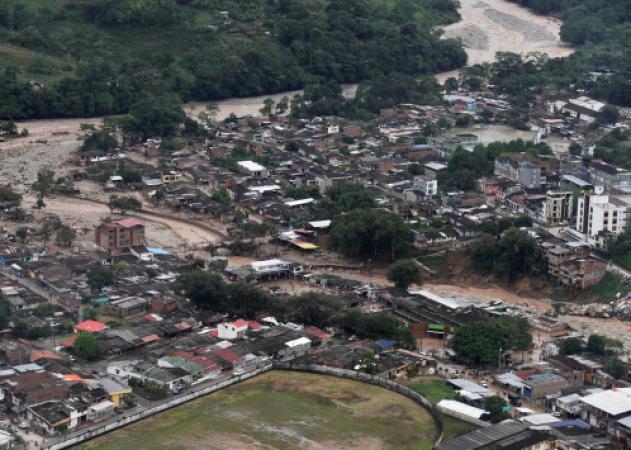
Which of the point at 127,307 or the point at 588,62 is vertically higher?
the point at 588,62

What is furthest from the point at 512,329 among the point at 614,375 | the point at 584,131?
the point at 584,131

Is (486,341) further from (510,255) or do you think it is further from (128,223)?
(128,223)

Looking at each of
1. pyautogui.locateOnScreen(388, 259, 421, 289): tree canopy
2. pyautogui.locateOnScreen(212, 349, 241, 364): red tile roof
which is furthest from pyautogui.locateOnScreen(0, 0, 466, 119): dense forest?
pyautogui.locateOnScreen(212, 349, 241, 364): red tile roof

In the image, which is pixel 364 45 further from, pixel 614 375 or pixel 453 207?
pixel 614 375

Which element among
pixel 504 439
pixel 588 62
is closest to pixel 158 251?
Result: pixel 504 439

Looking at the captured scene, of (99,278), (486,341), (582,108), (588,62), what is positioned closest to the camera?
(486,341)

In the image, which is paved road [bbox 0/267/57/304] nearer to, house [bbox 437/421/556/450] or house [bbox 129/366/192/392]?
house [bbox 129/366/192/392]
